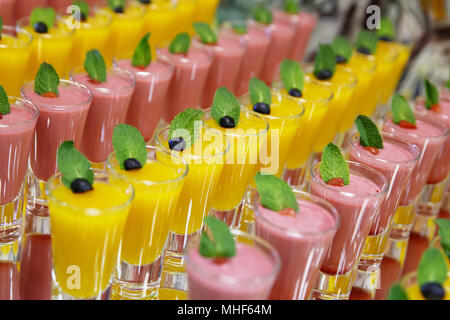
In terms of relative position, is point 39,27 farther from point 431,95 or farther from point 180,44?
point 431,95

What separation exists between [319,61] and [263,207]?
1.10 meters

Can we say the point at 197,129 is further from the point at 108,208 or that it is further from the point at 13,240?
the point at 13,240

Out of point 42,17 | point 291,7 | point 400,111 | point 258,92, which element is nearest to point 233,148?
point 258,92

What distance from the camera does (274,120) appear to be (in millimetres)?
1914

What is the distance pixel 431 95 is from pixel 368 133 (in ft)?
1.89

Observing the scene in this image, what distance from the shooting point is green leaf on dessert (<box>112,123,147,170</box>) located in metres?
1.46

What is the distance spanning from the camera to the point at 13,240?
166cm

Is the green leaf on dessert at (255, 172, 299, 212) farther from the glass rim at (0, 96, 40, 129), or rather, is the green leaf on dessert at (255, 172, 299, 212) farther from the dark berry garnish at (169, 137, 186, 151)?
the glass rim at (0, 96, 40, 129)

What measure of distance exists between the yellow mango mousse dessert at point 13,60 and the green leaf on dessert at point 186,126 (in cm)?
59

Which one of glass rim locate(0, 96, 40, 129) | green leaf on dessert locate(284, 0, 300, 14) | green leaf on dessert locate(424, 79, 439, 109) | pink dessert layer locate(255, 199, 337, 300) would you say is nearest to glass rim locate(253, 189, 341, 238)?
pink dessert layer locate(255, 199, 337, 300)

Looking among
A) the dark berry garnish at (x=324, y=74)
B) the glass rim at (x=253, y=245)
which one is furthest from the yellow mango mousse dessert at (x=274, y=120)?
the glass rim at (x=253, y=245)

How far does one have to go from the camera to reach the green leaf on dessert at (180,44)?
2252 mm

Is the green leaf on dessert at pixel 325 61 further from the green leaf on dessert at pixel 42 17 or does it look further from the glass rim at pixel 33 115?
the glass rim at pixel 33 115
